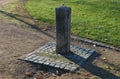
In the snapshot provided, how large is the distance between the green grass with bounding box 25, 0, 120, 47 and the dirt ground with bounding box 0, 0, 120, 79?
94cm

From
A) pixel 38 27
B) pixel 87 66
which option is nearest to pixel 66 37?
pixel 87 66

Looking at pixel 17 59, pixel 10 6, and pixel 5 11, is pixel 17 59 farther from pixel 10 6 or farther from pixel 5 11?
pixel 10 6

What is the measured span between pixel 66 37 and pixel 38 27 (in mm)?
2834

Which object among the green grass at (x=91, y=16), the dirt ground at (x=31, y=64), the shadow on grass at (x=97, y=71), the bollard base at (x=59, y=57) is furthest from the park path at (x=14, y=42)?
the shadow on grass at (x=97, y=71)

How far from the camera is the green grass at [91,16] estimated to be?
390 inches

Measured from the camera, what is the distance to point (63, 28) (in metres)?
7.92

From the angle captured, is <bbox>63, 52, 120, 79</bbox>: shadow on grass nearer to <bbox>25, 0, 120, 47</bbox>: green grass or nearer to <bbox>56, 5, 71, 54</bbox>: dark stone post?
<bbox>56, 5, 71, 54</bbox>: dark stone post

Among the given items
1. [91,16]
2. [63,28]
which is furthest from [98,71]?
[91,16]

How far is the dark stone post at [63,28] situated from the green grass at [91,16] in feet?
5.87

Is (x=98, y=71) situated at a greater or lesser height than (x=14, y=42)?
lesser

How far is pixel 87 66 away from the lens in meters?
7.53

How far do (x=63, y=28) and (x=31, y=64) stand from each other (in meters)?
1.30

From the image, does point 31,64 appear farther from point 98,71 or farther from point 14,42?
point 14,42

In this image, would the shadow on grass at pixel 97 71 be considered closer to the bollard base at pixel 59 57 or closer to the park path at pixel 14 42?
the bollard base at pixel 59 57
